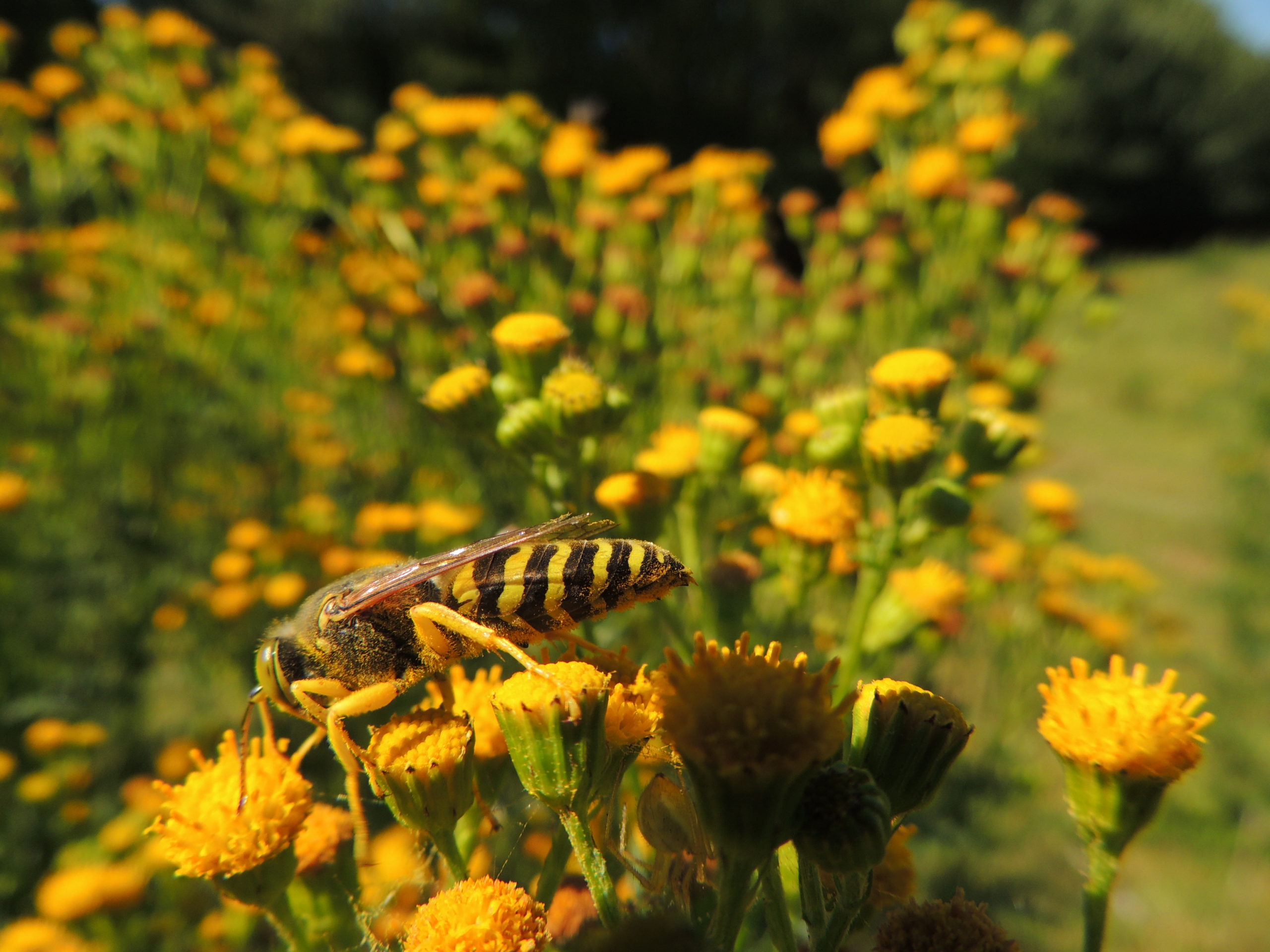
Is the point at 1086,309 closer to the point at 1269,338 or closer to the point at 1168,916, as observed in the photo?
the point at 1168,916

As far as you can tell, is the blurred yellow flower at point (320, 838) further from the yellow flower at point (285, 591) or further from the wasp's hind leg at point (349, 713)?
the yellow flower at point (285, 591)

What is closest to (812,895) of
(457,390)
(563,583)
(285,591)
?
(563,583)

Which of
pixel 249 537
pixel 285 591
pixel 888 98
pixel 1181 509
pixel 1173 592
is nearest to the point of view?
pixel 285 591

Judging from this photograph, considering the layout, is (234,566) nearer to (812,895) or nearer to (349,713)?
(349,713)

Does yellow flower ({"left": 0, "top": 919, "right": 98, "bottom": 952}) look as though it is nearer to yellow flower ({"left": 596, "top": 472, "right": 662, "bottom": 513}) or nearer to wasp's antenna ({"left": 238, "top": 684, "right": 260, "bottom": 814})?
wasp's antenna ({"left": 238, "top": 684, "right": 260, "bottom": 814})

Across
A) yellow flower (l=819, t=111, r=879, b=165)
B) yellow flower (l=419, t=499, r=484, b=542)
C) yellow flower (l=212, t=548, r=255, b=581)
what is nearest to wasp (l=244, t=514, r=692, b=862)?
yellow flower (l=419, t=499, r=484, b=542)

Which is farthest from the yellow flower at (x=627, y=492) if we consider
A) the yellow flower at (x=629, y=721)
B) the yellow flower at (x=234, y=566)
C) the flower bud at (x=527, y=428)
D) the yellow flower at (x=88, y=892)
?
the yellow flower at (x=234, y=566)
